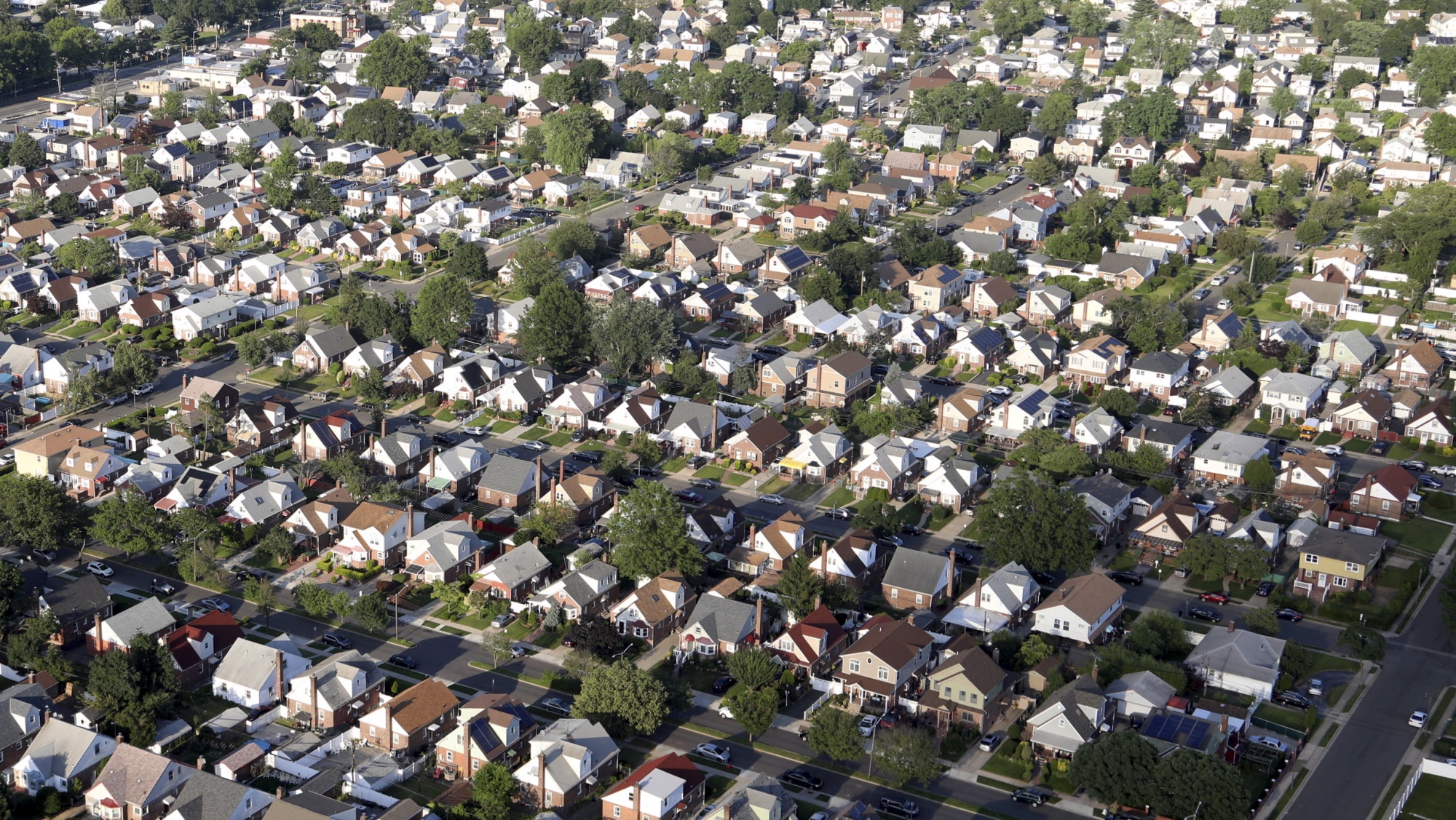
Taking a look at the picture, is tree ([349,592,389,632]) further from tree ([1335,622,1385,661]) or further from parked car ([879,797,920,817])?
tree ([1335,622,1385,661])

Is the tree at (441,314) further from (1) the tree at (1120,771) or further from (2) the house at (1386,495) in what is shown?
(1) the tree at (1120,771)

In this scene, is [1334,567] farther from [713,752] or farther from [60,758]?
[60,758]

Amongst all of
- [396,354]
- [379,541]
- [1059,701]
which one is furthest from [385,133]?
[1059,701]

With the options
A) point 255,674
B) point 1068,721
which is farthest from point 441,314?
point 1068,721

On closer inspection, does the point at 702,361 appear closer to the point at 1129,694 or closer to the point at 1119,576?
the point at 1119,576

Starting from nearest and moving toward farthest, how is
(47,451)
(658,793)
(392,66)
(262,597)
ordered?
(658,793)
(262,597)
(47,451)
(392,66)

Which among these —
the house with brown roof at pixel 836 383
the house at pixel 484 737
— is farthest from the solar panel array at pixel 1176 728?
the house with brown roof at pixel 836 383

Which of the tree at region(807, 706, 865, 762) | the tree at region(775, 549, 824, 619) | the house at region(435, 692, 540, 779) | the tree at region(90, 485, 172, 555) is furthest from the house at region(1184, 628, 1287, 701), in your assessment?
the tree at region(90, 485, 172, 555)
